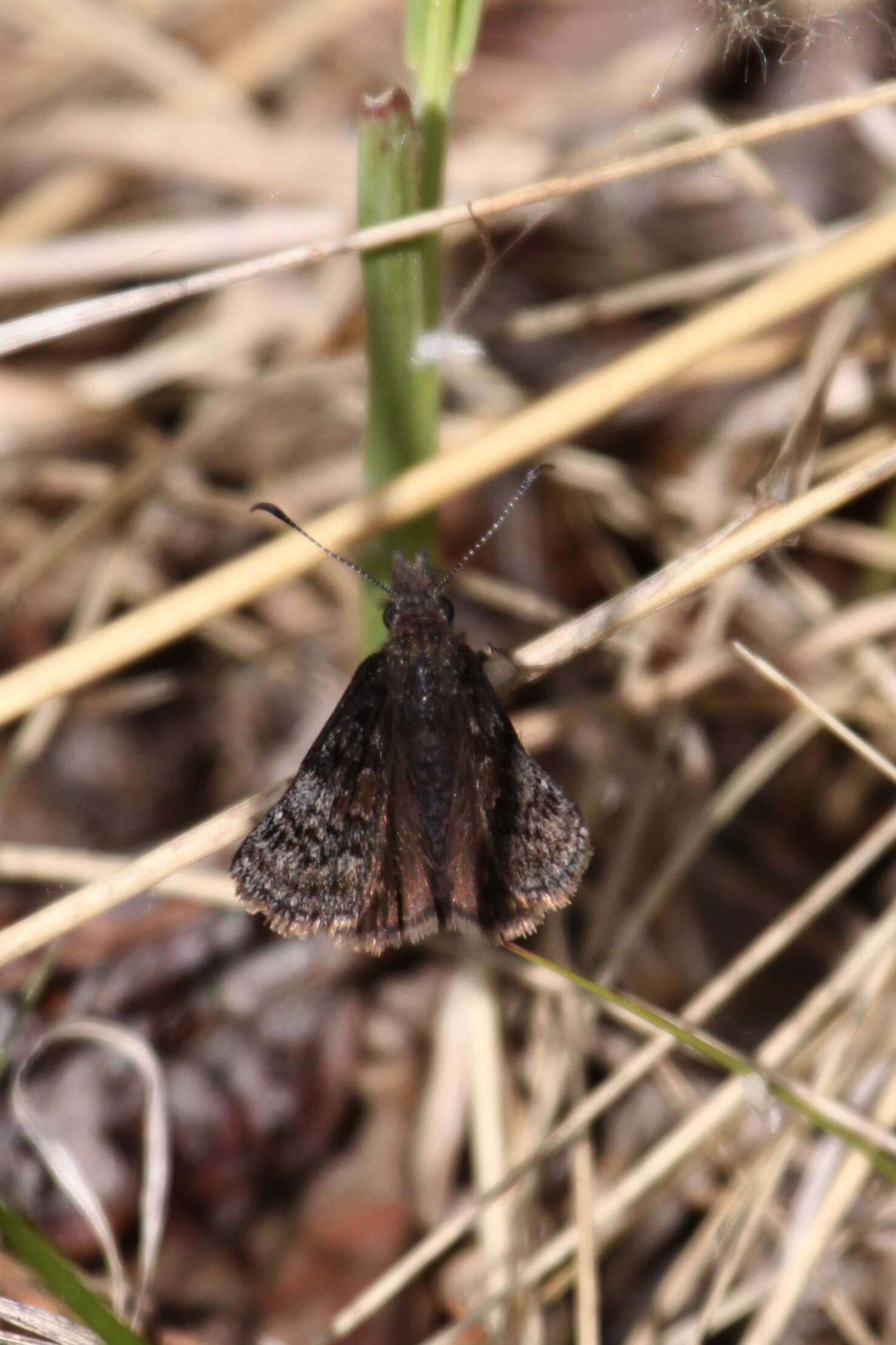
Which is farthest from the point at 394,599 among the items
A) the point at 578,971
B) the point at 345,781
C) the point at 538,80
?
the point at 538,80

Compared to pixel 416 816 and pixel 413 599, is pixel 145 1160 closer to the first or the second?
pixel 416 816

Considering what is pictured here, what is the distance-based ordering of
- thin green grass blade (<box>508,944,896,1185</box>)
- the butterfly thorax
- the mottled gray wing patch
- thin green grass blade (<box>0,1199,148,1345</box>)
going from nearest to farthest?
thin green grass blade (<box>0,1199,148,1345</box>) < thin green grass blade (<box>508,944,896,1185</box>) < the mottled gray wing patch < the butterfly thorax

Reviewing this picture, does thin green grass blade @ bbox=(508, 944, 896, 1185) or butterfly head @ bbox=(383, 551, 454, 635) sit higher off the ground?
butterfly head @ bbox=(383, 551, 454, 635)

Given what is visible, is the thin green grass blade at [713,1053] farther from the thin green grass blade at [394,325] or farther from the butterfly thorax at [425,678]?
the thin green grass blade at [394,325]

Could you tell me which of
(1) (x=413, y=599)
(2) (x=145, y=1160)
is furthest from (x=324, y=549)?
(2) (x=145, y=1160)

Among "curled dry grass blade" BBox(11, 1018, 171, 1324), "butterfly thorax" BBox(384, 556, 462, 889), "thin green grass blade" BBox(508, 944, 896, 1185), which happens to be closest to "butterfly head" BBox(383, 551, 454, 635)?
"butterfly thorax" BBox(384, 556, 462, 889)

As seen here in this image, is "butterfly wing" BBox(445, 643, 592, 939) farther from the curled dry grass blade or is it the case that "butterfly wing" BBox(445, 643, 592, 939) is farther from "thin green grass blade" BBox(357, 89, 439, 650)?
the curled dry grass blade
